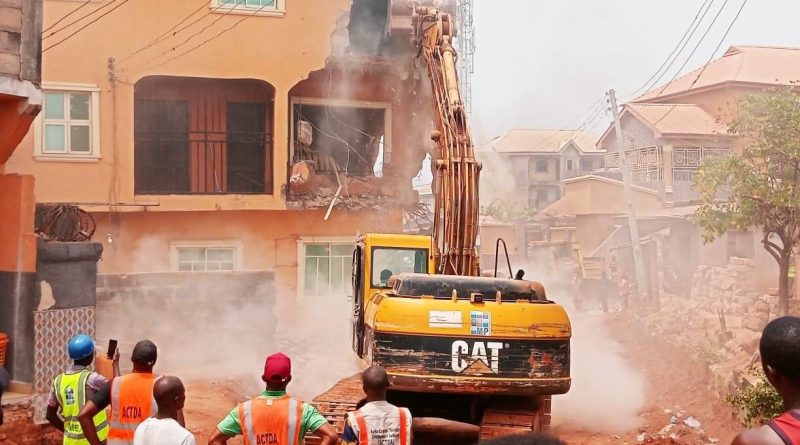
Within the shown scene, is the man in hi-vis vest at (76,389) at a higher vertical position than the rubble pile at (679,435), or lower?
higher

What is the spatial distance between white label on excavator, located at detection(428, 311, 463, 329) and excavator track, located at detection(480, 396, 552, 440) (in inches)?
47.4

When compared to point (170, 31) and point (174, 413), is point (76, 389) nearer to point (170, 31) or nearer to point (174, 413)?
Answer: point (174, 413)

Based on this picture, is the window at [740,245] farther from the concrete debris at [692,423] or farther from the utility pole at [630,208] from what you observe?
the concrete debris at [692,423]

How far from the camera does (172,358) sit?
16.9 m

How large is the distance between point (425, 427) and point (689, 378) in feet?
30.5

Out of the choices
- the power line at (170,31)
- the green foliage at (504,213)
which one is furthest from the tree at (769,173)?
the green foliage at (504,213)

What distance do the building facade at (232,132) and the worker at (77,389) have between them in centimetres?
1192

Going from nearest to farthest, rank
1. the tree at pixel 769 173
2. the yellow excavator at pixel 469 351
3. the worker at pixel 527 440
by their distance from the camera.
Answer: the worker at pixel 527 440 < the yellow excavator at pixel 469 351 < the tree at pixel 769 173

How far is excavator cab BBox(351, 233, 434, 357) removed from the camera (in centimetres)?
1127

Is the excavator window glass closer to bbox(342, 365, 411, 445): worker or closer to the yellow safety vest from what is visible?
the yellow safety vest

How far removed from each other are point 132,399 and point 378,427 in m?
1.60

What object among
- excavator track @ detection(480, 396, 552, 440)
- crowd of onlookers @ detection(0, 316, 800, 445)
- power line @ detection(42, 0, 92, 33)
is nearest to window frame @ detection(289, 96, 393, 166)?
power line @ detection(42, 0, 92, 33)

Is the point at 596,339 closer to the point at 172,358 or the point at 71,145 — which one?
the point at 172,358

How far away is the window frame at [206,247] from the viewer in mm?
18031
